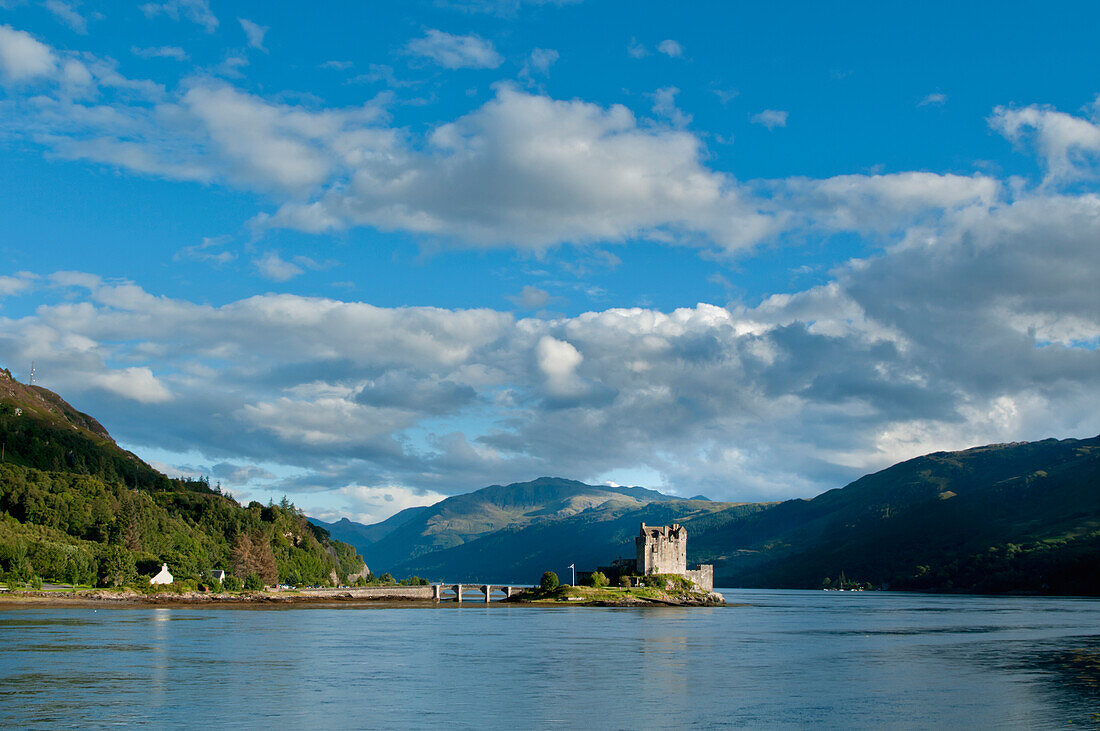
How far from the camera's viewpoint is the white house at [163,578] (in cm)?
17788

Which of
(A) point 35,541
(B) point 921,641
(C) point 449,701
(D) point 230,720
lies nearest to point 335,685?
(C) point 449,701

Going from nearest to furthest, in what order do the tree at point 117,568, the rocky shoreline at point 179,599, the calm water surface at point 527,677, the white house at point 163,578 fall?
the calm water surface at point 527,677
the rocky shoreline at point 179,599
the tree at point 117,568
the white house at point 163,578

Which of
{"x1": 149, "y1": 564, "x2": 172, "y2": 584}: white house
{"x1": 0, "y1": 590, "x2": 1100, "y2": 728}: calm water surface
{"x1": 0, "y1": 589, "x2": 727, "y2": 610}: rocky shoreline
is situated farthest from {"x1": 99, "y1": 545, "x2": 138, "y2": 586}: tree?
{"x1": 0, "y1": 590, "x2": 1100, "y2": 728}: calm water surface

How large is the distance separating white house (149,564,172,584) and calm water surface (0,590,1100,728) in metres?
59.8

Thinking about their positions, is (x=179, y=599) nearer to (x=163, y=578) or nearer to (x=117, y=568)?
(x=163, y=578)

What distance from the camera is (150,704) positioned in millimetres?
49000

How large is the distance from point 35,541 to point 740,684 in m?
155

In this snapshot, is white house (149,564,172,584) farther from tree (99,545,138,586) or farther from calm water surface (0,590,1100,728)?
calm water surface (0,590,1100,728)

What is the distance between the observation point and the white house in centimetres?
17788

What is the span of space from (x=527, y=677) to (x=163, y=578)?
137 meters

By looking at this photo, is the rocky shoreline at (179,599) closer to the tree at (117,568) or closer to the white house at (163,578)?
the white house at (163,578)

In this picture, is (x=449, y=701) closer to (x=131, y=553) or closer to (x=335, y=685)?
(x=335, y=685)

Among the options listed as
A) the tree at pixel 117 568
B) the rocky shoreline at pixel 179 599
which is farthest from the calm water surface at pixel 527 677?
the tree at pixel 117 568

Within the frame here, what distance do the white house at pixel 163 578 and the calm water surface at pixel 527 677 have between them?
5978 centimetres
